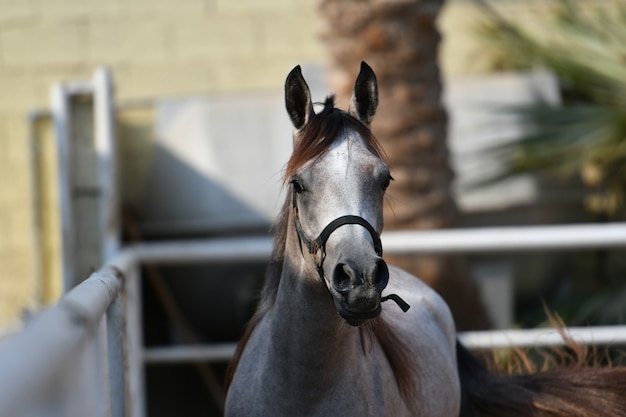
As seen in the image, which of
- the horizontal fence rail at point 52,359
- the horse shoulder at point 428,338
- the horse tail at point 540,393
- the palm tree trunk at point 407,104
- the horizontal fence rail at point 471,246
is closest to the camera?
the horizontal fence rail at point 52,359

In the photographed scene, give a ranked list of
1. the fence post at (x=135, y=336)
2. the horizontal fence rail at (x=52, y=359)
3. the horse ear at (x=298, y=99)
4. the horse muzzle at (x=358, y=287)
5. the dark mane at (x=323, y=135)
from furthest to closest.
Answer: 1. the fence post at (x=135, y=336)
2. the horse ear at (x=298, y=99)
3. the dark mane at (x=323, y=135)
4. the horse muzzle at (x=358, y=287)
5. the horizontal fence rail at (x=52, y=359)

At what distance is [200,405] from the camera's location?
6348 mm

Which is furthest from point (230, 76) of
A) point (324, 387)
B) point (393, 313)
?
point (324, 387)

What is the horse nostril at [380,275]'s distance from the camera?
193cm

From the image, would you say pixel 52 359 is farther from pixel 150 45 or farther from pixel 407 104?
pixel 150 45

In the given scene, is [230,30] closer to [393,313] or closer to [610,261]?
[610,261]

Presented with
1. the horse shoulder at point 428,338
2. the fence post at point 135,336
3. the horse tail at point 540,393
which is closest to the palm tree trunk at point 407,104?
the fence post at point 135,336

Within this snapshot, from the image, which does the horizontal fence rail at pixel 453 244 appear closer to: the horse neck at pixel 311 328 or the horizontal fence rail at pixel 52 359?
the horse neck at pixel 311 328

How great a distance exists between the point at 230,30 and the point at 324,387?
4786 mm

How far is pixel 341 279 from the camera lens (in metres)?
1.98

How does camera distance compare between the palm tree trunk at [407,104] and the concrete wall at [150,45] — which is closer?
the palm tree trunk at [407,104]

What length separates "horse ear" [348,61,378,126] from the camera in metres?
2.42

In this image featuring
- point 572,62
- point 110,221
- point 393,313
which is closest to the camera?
point 393,313

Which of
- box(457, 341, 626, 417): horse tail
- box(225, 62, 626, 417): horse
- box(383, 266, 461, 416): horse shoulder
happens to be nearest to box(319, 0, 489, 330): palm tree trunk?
box(457, 341, 626, 417): horse tail
